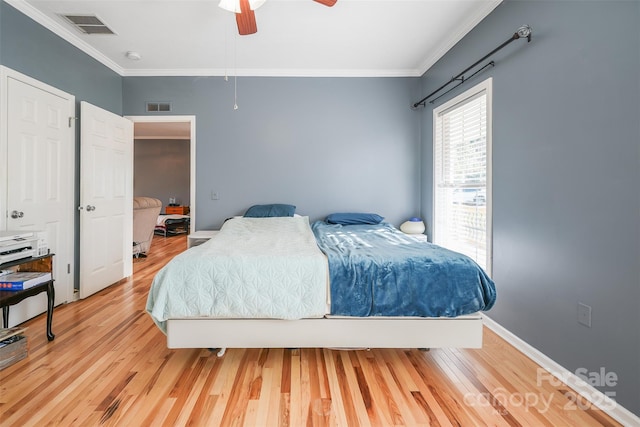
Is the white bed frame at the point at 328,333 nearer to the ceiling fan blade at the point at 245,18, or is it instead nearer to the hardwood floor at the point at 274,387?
the hardwood floor at the point at 274,387

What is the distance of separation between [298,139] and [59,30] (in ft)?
8.02

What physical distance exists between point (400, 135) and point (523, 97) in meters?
1.75

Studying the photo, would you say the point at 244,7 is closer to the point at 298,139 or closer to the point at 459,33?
the point at 298,139

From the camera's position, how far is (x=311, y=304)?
164 cm

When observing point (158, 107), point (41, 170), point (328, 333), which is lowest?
point (328, 333)

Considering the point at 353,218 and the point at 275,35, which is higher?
the point at 275,35

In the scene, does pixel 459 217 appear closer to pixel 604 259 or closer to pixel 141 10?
pixel 604 259

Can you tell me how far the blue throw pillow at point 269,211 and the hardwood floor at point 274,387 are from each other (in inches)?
63.9

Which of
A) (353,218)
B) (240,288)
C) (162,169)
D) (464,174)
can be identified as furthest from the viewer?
(162,169)

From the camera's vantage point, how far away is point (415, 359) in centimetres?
185

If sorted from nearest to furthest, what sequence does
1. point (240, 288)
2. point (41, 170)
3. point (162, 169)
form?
1. point (240, 288)
2. point (41, 170)
3. point (162, 169)

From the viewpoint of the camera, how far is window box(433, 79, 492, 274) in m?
2.45

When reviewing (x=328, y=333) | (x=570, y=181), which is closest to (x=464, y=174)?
(x=570, y=181)

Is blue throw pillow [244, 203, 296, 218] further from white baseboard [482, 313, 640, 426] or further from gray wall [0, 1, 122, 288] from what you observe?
white baseboard [482, 313, 640, 426]
